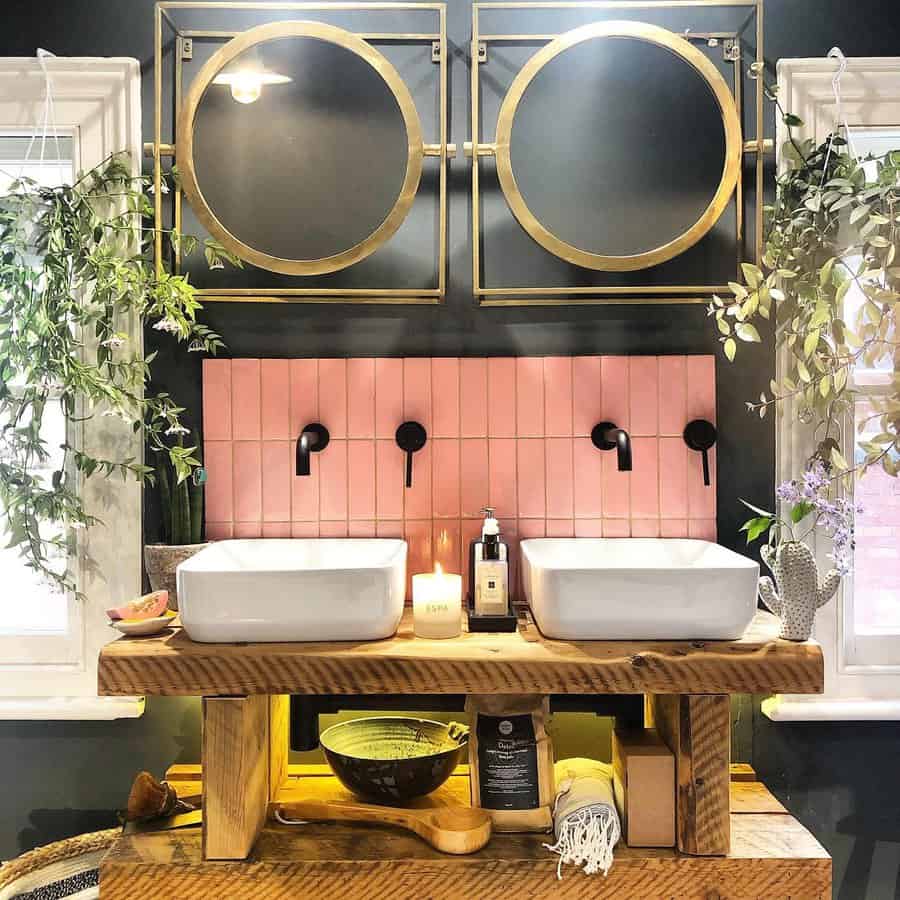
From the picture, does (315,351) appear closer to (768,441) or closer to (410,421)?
(410,421)

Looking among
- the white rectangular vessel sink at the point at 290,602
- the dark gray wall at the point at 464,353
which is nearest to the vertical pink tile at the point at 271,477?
the dark gray wall at the point at 464,353

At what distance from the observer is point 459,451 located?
7.07 ft

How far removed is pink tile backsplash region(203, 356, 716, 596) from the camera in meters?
2.15

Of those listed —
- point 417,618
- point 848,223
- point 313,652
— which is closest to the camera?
point 313,652

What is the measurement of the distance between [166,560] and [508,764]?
83cm

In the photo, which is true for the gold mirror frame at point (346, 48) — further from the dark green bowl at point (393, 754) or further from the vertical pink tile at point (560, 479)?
the dark green bowl at point (393, 754)

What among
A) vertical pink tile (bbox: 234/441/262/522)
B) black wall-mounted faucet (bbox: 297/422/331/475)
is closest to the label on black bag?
black wall-mounted faucet (bbox: 297/422/331/475)

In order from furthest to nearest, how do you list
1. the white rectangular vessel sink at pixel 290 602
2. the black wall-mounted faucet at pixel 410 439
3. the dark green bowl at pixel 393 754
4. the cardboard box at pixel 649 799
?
the black wall-mounted faucet at pixel 410 439 → the dark green bowl at pixel 393 754 → the cardboard box at pixel 649 799 → the white rectangular vessel sink at pixel 290 602

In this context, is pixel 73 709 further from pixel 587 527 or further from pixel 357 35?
pixel 357 35

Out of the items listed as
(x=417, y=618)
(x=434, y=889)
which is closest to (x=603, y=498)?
(x=417, y=618)

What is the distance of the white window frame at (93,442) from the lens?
2.14 m

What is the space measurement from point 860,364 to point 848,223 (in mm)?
324

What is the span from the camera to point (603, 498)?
7.07 ft

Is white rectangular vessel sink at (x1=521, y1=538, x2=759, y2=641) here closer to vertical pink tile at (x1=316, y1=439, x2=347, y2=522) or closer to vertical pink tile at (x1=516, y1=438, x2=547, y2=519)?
vertical pink tile at (x1=516, y1=438, x2=547, y2=519)
